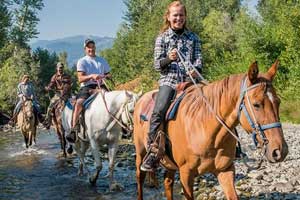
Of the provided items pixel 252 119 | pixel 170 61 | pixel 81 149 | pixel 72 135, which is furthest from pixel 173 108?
pixel 81 149

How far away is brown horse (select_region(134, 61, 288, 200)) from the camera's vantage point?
466 centimetres

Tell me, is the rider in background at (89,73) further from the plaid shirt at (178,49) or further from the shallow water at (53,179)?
the plaid shirt at (178,49)

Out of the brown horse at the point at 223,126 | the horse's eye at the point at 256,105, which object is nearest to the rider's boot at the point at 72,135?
the brown horse at the point at 223,126

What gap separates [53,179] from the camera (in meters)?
11.4

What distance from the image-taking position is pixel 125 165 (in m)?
13.0

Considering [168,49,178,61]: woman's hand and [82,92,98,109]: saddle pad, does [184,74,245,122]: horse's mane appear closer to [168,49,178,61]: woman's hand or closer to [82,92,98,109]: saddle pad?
[168,49,178,61]: woman's hand

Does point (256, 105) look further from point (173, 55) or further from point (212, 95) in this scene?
point (173, 55)

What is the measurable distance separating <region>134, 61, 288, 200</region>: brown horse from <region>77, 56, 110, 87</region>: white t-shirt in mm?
4096

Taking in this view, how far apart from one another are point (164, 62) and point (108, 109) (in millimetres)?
3579

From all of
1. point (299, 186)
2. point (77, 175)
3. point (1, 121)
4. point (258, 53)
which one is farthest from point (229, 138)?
point (1, 121)

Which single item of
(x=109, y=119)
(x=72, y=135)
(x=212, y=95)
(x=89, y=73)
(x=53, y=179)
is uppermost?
(x=89, y=73)

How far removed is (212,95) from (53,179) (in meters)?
6.99

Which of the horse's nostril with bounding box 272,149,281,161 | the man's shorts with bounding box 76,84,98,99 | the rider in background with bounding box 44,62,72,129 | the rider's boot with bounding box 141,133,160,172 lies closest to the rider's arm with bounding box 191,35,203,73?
the rider's boot with bounding box 141,133,160,172

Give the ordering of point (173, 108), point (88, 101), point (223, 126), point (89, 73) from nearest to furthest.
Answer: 1. point (223, 126)
2. point (173, 108)
3. point (89, 73)
4. point (88, 101)
